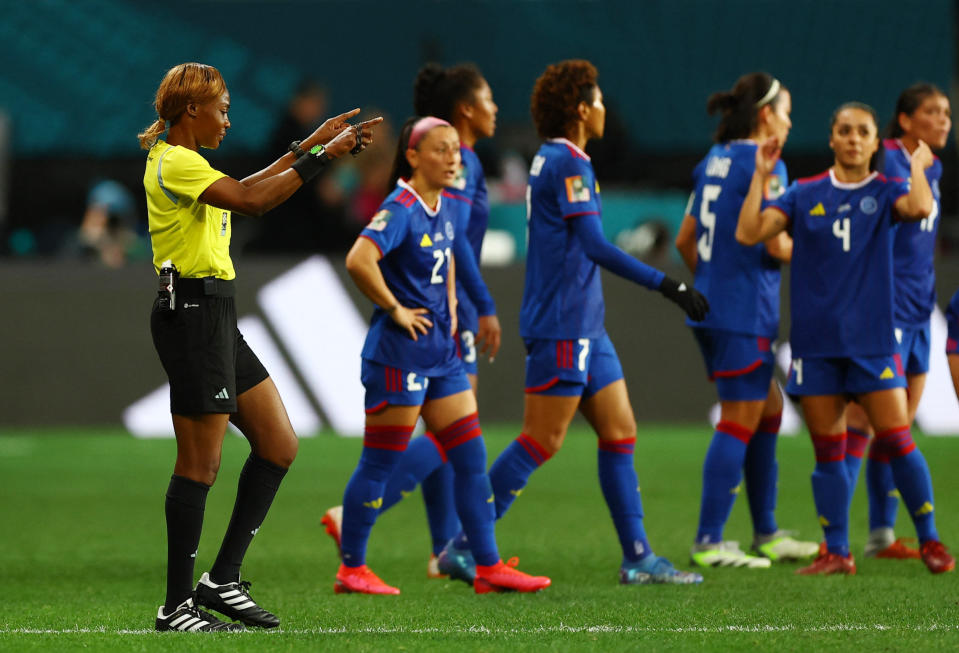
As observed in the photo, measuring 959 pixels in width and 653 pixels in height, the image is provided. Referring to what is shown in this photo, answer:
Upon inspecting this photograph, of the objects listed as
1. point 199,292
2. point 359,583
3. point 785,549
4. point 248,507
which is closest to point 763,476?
point 785,549

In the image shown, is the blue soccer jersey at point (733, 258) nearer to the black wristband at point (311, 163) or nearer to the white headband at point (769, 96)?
the white headband at point (769, 96)

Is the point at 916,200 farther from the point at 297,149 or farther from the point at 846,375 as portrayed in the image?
the point at 297,149

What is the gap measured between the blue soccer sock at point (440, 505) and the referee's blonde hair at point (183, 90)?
234cm

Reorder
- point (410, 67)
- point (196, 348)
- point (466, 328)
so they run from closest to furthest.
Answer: point (196, 348)
point (466, 328)
point (410, 67)

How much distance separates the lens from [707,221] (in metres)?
6.64

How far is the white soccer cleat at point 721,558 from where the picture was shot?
6488 mm

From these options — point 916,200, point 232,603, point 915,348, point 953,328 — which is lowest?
point 232,603

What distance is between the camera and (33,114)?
17.8 m

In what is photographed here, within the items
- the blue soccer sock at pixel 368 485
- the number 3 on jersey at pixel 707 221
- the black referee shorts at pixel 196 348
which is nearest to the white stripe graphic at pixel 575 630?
the black referee shorts at pixel 196 348

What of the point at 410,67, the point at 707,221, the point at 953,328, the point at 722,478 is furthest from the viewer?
the point at 410,67

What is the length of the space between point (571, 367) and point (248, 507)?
5.27ft

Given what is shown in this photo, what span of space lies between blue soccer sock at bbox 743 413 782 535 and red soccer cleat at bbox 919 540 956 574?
79 cm

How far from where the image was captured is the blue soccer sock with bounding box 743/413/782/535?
682 centimetres

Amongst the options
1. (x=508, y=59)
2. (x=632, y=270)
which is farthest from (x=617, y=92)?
(x=632, y=270)
